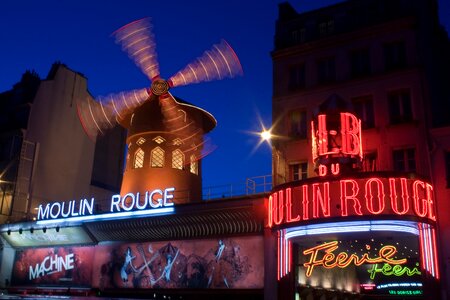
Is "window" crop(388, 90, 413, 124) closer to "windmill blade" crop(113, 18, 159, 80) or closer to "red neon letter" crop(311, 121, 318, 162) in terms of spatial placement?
"red neon letter" crop(311, 121, 318, 162)

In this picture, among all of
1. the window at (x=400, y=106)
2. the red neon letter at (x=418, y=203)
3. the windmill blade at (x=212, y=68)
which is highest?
the windmill blade at (x=212, y=68)

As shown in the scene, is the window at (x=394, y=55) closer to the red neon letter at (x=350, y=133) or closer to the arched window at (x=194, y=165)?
the red neon letter at (x=350, y=133)

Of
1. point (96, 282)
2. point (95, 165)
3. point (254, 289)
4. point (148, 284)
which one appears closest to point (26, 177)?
point (95, 165)

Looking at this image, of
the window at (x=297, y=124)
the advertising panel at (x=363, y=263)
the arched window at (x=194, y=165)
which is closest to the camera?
the advertising panel at (x=363, y=263)

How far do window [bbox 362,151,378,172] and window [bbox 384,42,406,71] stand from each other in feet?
8.46

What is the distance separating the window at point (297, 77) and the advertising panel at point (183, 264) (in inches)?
196

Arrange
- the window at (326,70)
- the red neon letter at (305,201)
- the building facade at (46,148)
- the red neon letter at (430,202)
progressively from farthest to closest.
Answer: the building facade at (46,148) → the window at (326,70) → the red neon letter at (305,201) → the red neon letter at (430,202)

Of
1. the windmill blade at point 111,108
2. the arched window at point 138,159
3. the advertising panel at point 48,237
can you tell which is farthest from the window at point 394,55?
the advertising panel at point 48,237

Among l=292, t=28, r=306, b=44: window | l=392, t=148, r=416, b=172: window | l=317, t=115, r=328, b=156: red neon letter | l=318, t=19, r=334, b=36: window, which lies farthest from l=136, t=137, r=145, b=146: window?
l=392, t=148, r=416, b=172: window

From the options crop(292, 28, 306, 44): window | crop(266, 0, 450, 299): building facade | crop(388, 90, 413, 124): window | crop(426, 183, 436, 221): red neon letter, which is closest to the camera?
crop(266, 0, 450, 299): building facade

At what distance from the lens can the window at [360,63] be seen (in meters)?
15.2

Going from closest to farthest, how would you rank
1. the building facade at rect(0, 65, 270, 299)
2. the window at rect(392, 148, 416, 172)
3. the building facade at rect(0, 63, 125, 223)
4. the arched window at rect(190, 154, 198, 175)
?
the window at rect(392, 148, 416, 172) < the building facade at rect(0, 65, 270, 299) < the arched window at rect(190, 154, 198, 175) < the building facade at rect(0, 63, 125, 223)

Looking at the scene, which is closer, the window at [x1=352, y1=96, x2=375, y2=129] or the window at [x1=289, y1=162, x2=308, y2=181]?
the window at [x1=352, y1=96, x2=375, y2=129]

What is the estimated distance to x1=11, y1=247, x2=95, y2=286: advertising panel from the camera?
18.5 metres
